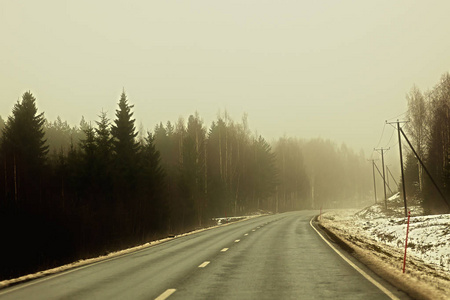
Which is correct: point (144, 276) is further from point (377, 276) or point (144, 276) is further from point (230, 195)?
point (230, 195)

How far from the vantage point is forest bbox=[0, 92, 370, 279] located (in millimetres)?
22062

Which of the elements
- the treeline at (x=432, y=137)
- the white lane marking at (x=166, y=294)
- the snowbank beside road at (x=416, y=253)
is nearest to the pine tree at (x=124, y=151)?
the snowbank beside road at (x=416, y=253)

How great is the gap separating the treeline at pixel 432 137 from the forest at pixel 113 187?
3.63 metres

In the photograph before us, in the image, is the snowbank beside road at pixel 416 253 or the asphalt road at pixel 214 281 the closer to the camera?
the asphalt road at pixel 214 281

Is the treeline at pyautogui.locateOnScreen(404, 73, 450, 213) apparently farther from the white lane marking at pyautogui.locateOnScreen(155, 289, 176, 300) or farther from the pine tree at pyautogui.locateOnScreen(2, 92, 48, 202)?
the pine tree at pyautogui.locateOnScreen(2, 92, 48, 202)

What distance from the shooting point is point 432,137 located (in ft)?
170

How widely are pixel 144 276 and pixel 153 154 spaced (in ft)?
139

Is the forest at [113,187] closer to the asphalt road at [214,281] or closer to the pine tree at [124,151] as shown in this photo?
the pine tree at [124,151]

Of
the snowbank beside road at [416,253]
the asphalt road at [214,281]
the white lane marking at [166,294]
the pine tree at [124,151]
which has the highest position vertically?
the pine tree at [124,151]

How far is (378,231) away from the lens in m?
27.9

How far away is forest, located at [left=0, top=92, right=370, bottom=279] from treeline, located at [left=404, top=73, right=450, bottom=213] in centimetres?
363

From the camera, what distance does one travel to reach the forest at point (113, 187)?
22.1m

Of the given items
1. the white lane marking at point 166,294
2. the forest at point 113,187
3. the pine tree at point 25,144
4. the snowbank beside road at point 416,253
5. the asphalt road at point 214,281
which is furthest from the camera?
the pine tree at point 25,144

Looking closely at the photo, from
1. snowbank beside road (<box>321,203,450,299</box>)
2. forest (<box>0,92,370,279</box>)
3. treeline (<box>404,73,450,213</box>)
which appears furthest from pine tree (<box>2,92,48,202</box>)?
treeline (<box>404,73,450,213</box>)
